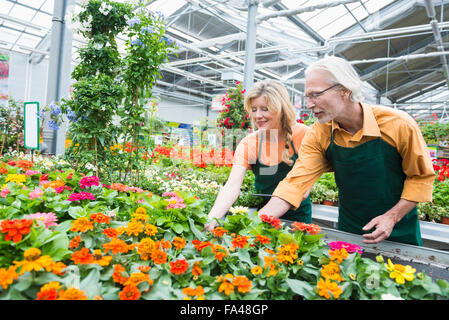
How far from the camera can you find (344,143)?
56.1 inches

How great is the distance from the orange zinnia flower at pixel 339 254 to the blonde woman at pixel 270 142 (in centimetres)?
76

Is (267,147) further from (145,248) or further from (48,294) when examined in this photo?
(48,294)

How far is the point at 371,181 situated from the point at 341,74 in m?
0.51

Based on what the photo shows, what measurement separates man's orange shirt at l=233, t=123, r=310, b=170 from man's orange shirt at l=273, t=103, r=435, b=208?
0.28 m

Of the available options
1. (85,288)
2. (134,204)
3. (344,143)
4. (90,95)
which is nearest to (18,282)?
(85,288)

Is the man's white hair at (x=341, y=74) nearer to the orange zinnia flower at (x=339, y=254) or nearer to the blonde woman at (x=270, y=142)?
the blonde woman at (x=270, y=142)

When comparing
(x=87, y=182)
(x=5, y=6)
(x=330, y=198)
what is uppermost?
(x=5, y=6)

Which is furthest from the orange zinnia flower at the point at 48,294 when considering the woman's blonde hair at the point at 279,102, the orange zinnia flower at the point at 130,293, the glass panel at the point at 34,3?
the glass panel at the point at 34,3

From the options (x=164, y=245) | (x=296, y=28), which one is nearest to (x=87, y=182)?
(x=164, y=245)

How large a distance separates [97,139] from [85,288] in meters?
1.98

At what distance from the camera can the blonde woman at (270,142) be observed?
166cm

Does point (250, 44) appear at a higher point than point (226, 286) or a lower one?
higher

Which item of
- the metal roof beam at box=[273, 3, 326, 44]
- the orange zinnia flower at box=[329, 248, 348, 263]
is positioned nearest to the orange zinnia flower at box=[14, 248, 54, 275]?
the orange zinnia flower at box=[329, 248, 348, 263]

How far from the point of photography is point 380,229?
1181 mm
